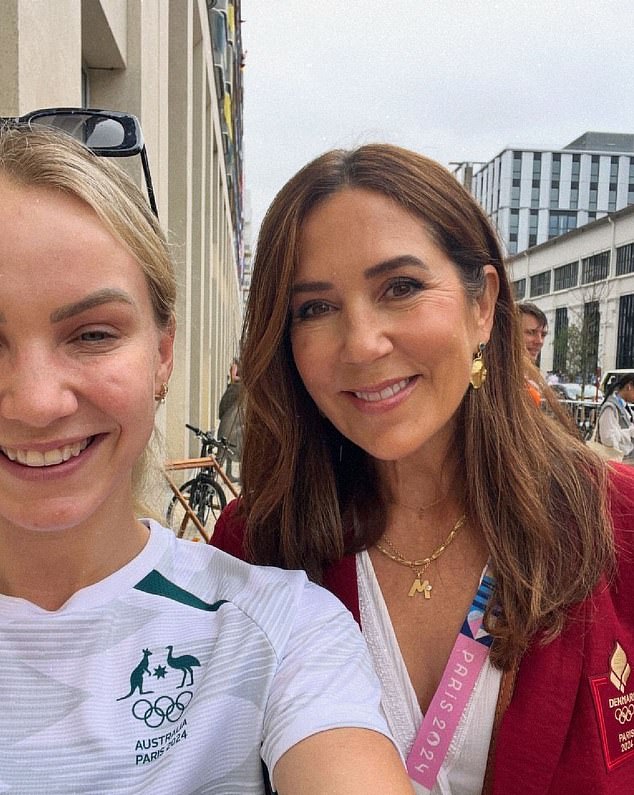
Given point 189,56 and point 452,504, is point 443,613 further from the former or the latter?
point 189,56

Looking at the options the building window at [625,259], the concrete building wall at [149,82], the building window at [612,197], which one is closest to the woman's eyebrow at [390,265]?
the concrete building wall at [149,82]

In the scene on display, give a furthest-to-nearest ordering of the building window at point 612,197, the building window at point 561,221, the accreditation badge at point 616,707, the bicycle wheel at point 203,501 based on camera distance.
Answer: the building window at point 561,221, the building window at point 612,197, the bicycle wheel at point 203,501, the accreditation badge at point 616,707

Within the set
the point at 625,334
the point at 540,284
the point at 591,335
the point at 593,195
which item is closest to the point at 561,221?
the point at 593,195

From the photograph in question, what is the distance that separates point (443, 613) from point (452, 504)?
1.11ft

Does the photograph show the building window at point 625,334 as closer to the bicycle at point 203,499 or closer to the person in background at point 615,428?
the person in background at point 615,428

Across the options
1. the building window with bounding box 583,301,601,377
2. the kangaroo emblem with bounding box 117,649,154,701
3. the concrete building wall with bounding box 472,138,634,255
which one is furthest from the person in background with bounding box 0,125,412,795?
the concrete building wall with bounding box 472,138,634,255

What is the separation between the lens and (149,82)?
5723mm

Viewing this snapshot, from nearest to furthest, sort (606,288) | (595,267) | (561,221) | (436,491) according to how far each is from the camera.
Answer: (436,491)
(606,288)
(595,267)
(561,221)

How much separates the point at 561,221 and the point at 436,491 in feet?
335

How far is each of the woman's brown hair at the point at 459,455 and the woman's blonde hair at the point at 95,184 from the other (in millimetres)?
482

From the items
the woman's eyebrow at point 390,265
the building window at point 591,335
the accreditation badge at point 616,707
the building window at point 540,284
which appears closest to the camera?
the accreditation badge at point 616,707

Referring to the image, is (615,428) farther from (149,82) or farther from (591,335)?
(591,335)

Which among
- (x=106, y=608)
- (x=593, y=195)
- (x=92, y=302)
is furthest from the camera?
(x=593, y=195)

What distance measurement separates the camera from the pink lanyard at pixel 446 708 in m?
1.68
